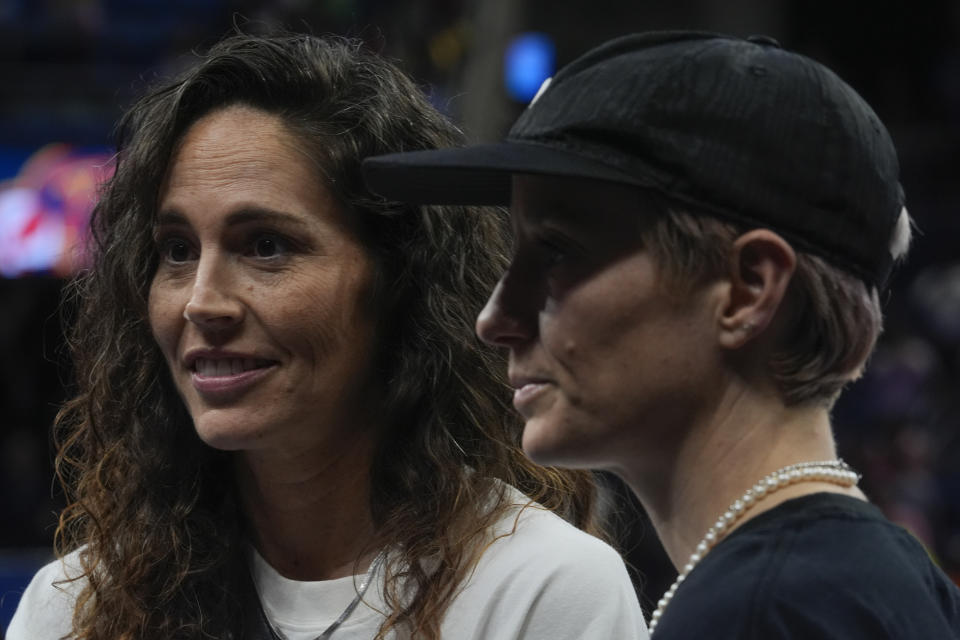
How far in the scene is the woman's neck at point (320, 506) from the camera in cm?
251

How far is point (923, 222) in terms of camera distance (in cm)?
1301

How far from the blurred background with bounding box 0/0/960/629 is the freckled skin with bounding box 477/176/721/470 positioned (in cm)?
676

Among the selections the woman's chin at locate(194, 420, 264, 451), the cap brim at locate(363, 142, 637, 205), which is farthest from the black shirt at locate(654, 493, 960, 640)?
the woman's chin at locate(194, 420, 264, 451)

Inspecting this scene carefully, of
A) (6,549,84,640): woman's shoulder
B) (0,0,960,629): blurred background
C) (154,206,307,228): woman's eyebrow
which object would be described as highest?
(154,206,307,228): woman's eyebrow

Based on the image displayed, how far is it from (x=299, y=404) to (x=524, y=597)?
50cm

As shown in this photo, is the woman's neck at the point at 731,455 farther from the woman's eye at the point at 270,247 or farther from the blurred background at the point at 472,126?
the blurred background at the point at 472,126

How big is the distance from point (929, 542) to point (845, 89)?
902 cm

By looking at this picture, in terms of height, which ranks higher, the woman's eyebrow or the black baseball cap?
the black baseball cap

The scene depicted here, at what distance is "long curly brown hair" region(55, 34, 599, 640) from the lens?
2.50 meters

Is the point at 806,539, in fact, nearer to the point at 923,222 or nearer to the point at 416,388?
the point at 416,388

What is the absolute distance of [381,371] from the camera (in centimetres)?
258

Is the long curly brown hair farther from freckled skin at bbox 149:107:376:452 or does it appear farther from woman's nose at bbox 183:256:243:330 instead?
woman's nose at bbox 183:256:243:330

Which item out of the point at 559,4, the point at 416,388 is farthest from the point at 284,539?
the point at 559,4

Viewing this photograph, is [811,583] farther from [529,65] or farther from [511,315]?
[529,65]
